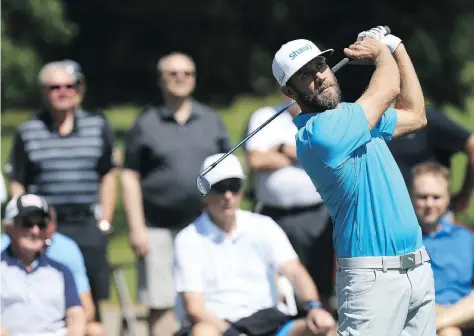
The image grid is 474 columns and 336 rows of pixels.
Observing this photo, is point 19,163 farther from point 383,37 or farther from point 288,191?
point 383,37

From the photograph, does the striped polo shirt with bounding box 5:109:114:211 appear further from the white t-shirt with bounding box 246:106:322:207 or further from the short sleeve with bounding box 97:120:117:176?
the white t-shirt with bounding box 246:106:322:207

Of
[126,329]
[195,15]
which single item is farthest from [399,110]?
[195,15]

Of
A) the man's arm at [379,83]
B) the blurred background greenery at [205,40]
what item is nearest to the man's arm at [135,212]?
the man's arm at [379,83]

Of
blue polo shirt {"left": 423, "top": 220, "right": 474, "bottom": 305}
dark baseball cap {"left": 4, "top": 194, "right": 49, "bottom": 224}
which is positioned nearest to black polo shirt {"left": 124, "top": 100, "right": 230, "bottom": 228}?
dark baseball cap {"left": 4, "top": 194, "right": 49, "bottom": 224}

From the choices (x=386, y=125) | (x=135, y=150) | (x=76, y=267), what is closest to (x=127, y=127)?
(x=135, y=150)

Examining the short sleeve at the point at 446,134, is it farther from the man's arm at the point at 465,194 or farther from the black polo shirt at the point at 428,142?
the man's arm at the point at 465,194

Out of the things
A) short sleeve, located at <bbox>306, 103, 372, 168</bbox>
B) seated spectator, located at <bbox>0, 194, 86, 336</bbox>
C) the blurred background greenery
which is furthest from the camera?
the blurred background greenery

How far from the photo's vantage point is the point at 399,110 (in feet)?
17.0

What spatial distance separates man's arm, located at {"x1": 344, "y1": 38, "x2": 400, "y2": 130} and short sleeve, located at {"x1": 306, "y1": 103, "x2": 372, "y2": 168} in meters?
0.05

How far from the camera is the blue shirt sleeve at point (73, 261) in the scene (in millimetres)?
6762

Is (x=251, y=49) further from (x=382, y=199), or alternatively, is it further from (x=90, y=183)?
(x=382, y=199)

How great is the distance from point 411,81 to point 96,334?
8.49 ft

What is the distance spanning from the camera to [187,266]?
6.70 metres

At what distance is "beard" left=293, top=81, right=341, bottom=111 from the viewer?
4859 millimetres
